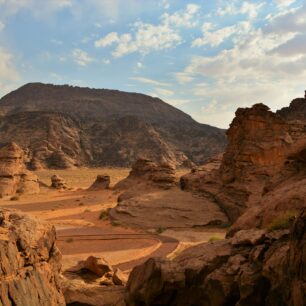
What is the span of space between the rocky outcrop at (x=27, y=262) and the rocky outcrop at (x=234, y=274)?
173 centimetres

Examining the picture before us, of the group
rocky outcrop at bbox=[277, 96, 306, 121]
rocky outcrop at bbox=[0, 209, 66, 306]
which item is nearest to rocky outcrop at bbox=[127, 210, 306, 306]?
rocky outcrop at bbox=[0, 209, 66, 306]

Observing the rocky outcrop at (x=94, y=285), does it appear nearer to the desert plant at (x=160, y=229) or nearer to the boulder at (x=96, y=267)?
the boulder at (x=96, y=267)

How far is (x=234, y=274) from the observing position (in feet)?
23.6

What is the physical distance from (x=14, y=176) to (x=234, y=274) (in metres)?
34.0

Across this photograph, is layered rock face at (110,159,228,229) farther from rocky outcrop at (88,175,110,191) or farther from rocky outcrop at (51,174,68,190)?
rocky outcrop at (51,174,68,190)

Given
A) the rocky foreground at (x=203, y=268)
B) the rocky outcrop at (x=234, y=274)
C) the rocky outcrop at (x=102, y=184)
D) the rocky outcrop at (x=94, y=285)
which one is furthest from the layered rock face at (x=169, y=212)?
the rocky outcrop at (x=102, y=184)

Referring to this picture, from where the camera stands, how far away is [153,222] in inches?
809

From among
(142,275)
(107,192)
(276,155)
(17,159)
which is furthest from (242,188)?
(17,159)

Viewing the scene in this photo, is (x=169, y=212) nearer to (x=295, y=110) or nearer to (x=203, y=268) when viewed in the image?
(x=203, y=268)

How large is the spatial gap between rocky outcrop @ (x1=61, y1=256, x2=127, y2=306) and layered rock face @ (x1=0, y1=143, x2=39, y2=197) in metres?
26.4

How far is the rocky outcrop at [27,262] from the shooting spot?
633 cm

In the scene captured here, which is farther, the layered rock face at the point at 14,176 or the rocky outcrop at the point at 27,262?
the layered rock face at the point at 14,176

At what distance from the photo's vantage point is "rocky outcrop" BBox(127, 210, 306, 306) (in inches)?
232

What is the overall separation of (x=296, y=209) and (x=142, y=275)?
3771 mm
